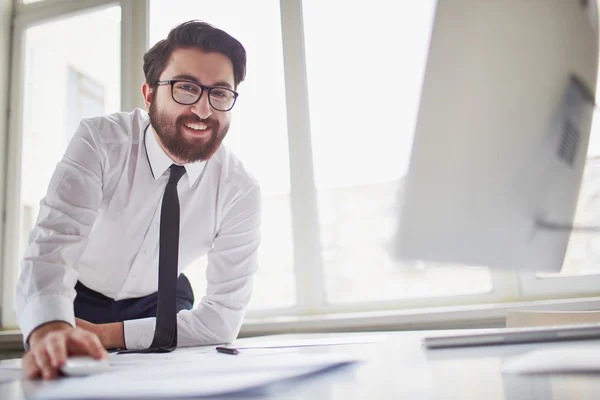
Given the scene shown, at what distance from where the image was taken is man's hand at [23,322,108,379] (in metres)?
0.61

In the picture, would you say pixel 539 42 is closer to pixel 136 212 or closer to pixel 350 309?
pixel 136 212

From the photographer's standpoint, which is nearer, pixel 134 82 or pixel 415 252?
pixel 415 252

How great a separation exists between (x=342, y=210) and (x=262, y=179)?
47 centimetres

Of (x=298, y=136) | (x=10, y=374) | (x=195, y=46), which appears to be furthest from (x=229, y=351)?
(x=298, y=136)

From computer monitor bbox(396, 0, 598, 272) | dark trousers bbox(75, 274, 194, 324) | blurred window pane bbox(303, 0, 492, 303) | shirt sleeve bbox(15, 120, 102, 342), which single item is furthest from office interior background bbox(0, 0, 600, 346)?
computer monitor bbox(396, 0, 598, 272)

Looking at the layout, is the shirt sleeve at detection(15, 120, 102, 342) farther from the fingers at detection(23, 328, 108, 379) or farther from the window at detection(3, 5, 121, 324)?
the window at detection(3, 5, 121, 324)

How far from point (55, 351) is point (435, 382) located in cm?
48

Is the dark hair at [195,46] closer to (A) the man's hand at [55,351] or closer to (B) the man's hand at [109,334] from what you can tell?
(B) the man's hand at [109,334]

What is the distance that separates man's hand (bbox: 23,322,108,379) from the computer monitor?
0.46 m

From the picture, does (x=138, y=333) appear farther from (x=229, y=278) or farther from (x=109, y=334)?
(x=229, y=278)

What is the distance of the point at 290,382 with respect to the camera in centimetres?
48

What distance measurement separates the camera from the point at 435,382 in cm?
45

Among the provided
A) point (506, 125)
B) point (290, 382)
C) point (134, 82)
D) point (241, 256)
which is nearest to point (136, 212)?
point (241, 256)

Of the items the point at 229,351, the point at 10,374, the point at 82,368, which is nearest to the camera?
the point at 82,368
